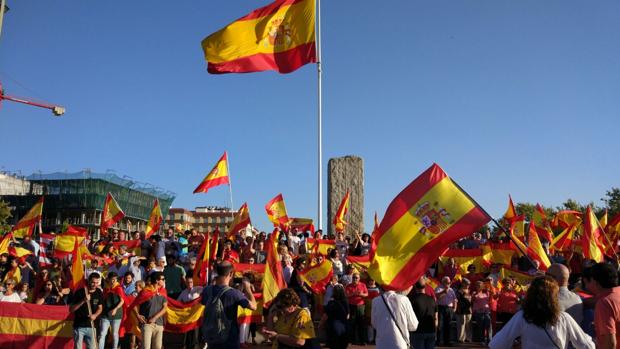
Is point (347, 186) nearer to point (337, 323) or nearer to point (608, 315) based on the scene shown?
point (337, 323)

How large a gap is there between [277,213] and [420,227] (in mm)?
12991

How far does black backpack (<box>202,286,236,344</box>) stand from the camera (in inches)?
243

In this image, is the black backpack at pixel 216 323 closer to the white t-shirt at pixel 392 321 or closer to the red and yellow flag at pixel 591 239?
the white t-shirt at pixel 392 321

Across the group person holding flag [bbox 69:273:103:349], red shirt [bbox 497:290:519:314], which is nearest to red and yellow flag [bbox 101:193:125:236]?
person holding flag [bbox 69:273:103:349]

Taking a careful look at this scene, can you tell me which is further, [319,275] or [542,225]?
[542,225]

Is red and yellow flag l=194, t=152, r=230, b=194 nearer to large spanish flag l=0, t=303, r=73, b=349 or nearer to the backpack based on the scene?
large spanish flag l=0, t=303, r=73, b=349

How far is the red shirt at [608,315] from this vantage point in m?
4.41

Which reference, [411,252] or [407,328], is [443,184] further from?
[407,328]

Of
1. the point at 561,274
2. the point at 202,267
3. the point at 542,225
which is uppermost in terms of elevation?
the point at 542,225

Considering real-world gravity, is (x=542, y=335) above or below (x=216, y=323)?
above

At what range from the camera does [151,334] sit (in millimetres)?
10984

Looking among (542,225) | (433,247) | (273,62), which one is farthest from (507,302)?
(273,62)

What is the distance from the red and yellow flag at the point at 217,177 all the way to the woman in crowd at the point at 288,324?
558 inches

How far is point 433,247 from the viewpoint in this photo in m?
6.48
